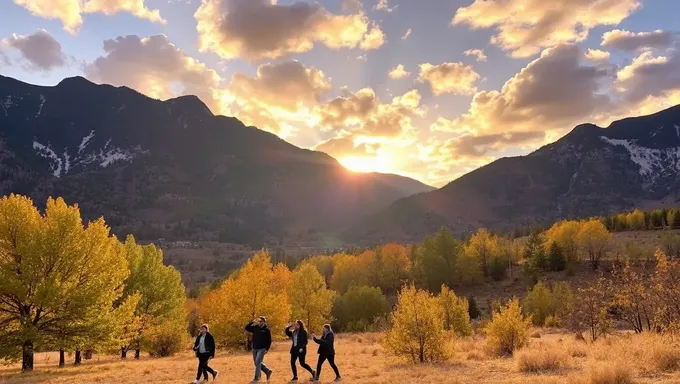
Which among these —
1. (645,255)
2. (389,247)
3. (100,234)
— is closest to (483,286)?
(389,247)

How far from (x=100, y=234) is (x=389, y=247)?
90.9 meters

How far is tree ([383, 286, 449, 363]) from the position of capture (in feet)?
69.3

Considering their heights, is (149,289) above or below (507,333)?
above

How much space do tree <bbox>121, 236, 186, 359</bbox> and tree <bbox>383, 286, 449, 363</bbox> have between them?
2362 centimetres

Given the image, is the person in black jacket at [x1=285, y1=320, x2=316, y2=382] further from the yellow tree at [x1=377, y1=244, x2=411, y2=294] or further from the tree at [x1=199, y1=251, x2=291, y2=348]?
the yellow tree at [x1=377, y1=244, x2=411, y2=294]

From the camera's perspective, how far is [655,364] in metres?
13.5

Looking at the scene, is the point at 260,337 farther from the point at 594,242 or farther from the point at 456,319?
the point at 594,242

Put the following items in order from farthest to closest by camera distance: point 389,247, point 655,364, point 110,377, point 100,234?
point 389,247, point 100,234, point 110,377, point 655,364

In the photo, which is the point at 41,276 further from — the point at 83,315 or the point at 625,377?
the point at 625,377

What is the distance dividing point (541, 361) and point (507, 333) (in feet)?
22.9

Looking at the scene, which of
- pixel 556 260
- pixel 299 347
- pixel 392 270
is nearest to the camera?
pixel 299 347

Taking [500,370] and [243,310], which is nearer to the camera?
[500,370]

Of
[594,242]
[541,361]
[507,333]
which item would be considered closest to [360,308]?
[507,333]

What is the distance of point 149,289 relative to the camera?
38.2 m
